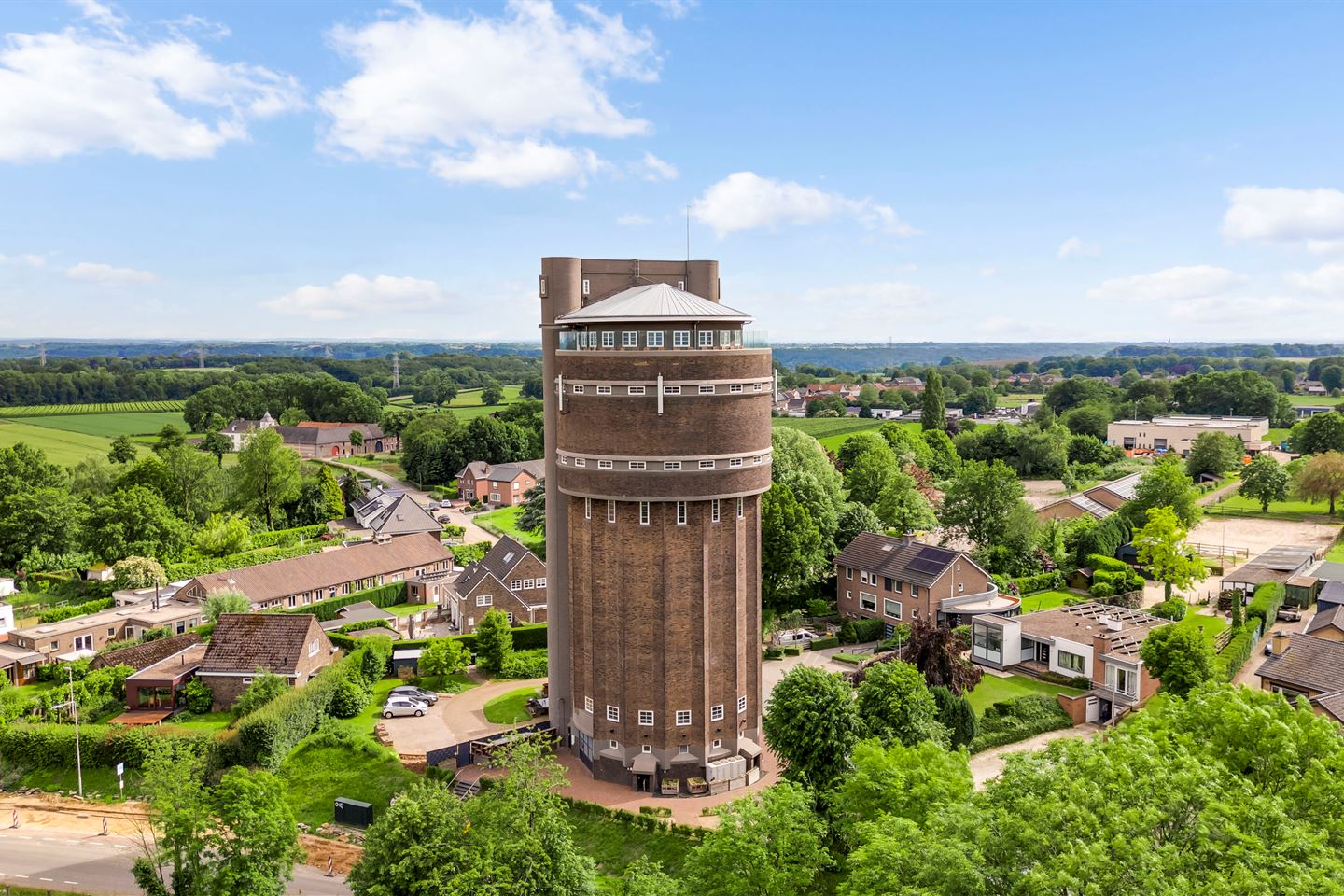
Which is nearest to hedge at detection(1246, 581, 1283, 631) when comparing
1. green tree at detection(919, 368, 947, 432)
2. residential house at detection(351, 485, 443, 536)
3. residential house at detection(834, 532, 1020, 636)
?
residential house at detection(834, 532, 1020, 636)

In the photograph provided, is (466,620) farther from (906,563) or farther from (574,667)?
(906,563)

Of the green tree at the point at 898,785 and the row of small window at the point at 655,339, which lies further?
the row of small window at the point at 655,339

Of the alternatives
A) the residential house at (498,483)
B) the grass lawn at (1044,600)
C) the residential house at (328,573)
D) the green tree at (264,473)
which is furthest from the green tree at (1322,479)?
the green tree at (264,473)

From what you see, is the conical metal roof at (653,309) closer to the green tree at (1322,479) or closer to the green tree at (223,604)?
the green tree at (223,604)

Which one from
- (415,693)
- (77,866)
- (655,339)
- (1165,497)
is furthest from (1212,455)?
(77,866)

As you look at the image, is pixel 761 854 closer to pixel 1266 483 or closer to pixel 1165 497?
pixel 1165 497

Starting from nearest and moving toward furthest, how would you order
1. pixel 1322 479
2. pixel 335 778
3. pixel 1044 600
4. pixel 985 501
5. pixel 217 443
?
pixel 335 778 < pixel 1044 600 < pixel 985 501 < pixel 1322 479 < pixel 217 443
